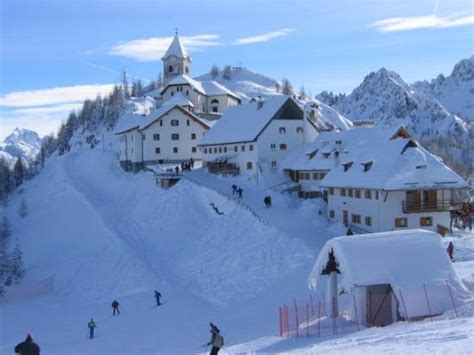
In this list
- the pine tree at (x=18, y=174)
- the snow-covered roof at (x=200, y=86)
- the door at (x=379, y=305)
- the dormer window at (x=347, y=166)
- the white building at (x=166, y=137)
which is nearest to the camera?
the door at (x=379, y=305)

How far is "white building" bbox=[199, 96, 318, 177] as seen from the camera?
64.4 m

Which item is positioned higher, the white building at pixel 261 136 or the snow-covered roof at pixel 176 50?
the snow-covered roof at pixel 176 50

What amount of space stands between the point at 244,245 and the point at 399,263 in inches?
829

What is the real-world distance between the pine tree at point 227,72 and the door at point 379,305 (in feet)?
452

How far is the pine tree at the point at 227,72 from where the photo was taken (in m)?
161

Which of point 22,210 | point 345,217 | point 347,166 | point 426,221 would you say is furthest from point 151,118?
point 426,221

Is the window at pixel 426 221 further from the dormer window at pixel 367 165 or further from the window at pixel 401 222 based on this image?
→ the dormer window at pixel 367 165

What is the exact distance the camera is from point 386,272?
26.3m

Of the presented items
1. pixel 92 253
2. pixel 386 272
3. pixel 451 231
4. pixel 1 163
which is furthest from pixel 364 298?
pixel 1 163

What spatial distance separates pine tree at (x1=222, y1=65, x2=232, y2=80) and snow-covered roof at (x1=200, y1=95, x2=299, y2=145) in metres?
87.6

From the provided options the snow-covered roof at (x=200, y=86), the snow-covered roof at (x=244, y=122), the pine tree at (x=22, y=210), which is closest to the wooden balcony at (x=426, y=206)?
the snow-covered roof at (x=244, y=122)

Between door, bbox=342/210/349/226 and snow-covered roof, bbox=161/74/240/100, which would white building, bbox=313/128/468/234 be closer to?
door, bbox=342/210/349/226

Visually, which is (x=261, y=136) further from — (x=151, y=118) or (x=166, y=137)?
(x=151, y=118)

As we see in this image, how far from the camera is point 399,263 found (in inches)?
1046
